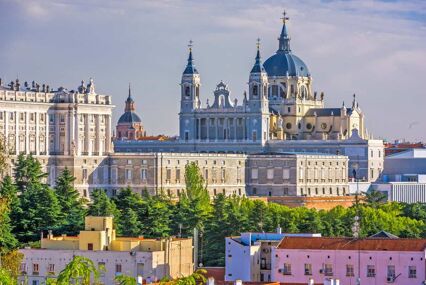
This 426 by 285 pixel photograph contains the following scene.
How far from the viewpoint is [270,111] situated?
173 meters

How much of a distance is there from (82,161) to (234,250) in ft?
219

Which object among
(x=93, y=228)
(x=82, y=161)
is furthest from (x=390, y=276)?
(x=82, y=161)

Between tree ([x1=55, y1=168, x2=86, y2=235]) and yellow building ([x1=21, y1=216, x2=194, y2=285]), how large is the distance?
1264 centimetres

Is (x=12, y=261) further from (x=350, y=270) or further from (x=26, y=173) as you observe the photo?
(x=26, y=173)

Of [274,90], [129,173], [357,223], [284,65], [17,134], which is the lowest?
[357,223]

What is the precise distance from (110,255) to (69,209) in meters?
25.4

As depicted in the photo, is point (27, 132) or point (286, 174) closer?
point (27, 132)

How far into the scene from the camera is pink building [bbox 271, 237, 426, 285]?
2566 inches

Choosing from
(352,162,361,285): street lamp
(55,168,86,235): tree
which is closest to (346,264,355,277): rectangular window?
(352,162,361,285): street lamp

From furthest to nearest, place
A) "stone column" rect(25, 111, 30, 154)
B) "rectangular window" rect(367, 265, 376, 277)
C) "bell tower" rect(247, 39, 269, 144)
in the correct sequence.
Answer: "bell tower" rect(247, 39, 269, 144)
"stone column" rect(25, 111, 30, 154)
"rectangular window" rect(367, 265, 376, 277)

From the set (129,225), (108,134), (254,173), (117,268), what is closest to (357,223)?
(129,225)

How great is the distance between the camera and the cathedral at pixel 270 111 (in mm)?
167375

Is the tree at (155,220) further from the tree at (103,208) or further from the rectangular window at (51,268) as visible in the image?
the rectangular window at (51,268)

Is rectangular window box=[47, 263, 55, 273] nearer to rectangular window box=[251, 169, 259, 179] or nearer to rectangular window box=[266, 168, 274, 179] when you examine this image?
rectangular window box=[266, 168, 274, 179]
